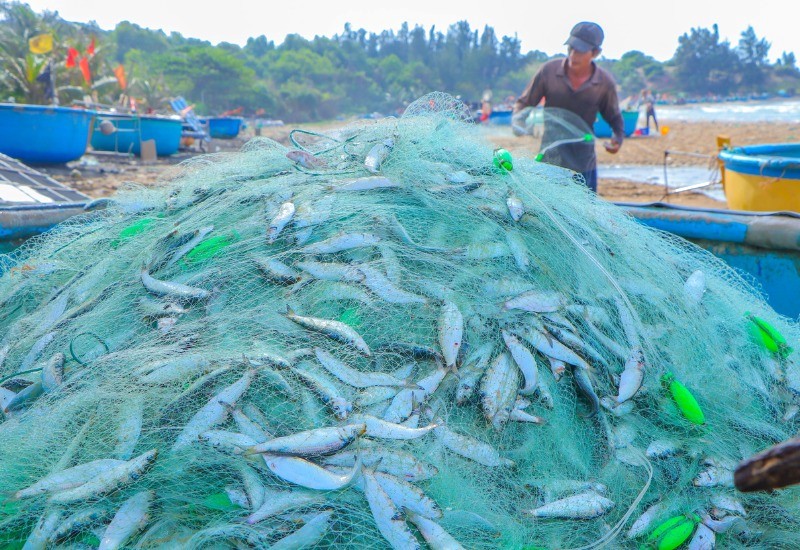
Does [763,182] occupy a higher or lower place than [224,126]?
higher

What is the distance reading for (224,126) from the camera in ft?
88.6

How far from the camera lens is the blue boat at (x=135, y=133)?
17.1 m

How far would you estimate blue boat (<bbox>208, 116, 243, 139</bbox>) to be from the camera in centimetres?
2683

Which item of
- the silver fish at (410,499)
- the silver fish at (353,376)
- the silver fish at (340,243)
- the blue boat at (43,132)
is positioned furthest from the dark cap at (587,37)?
the blue boat at (43,132)

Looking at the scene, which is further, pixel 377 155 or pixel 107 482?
pixel 377 155

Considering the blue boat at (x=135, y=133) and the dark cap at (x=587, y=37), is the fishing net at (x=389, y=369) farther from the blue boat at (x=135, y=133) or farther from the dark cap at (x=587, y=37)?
the blue boat at (x=135, y=133)

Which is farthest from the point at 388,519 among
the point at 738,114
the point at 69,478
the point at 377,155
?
the point at 738,114

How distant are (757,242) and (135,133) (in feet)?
54.8

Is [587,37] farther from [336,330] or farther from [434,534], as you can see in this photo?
[434,534]

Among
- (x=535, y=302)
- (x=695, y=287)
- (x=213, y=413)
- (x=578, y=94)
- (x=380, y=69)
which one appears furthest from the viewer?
(x=380, y=69)

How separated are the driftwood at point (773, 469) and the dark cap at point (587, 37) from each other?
4427 mm

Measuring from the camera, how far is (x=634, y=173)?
55.8ft

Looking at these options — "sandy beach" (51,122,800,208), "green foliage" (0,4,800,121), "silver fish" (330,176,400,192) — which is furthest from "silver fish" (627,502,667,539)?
"green foliage" (0,4,800,121)

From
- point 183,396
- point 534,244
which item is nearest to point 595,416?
point 534,244
